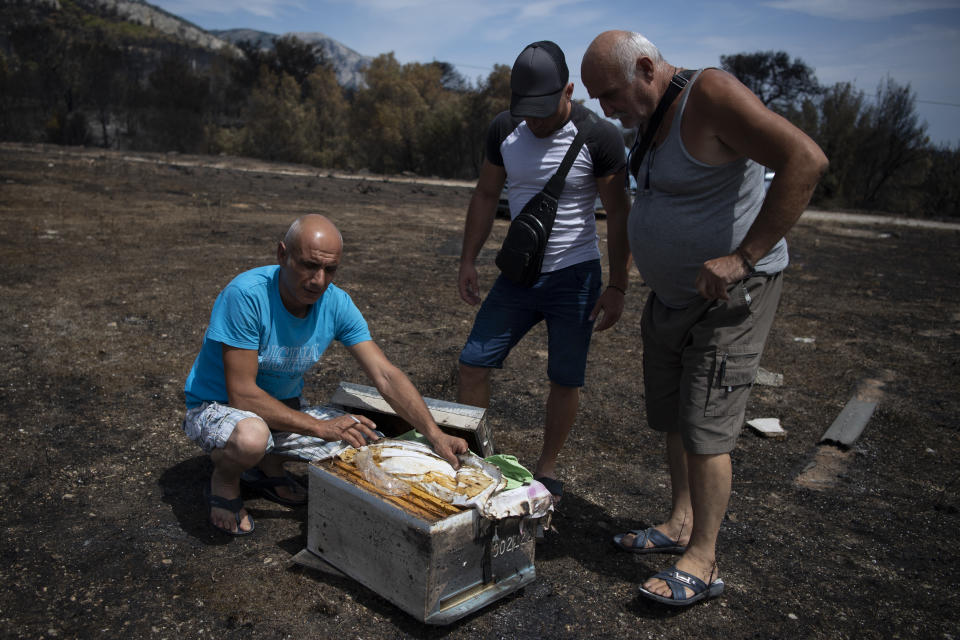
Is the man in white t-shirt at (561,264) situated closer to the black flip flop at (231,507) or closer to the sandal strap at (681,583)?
the sandal strap at (681,583)

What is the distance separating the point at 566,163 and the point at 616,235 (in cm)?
38

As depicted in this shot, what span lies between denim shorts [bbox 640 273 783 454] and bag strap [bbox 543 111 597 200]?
2.47 feet

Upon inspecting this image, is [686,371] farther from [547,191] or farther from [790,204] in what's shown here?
[547,191]

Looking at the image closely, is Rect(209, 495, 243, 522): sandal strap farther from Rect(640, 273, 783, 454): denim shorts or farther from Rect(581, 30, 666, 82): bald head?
Rect(581, 30, 666, 82): bald head

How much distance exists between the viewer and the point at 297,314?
276 cm

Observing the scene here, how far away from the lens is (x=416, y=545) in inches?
81.1

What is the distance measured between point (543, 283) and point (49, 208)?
1033 centimetres

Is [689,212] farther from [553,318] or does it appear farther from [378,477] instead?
[378,477]

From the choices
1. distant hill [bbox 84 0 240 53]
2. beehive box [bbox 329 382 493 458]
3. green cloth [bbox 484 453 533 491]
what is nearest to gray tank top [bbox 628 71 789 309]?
green cloth [bbox 484 453 533 491]

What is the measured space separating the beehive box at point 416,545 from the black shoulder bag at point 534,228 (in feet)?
3.43

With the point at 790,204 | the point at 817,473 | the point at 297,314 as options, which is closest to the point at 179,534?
the point at 297,314

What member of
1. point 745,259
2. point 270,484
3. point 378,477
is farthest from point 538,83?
point 270,484

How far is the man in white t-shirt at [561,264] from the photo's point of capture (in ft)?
9.36

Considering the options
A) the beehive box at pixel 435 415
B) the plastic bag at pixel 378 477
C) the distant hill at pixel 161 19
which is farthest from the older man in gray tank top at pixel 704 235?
the distant hill at pixel 161 19
